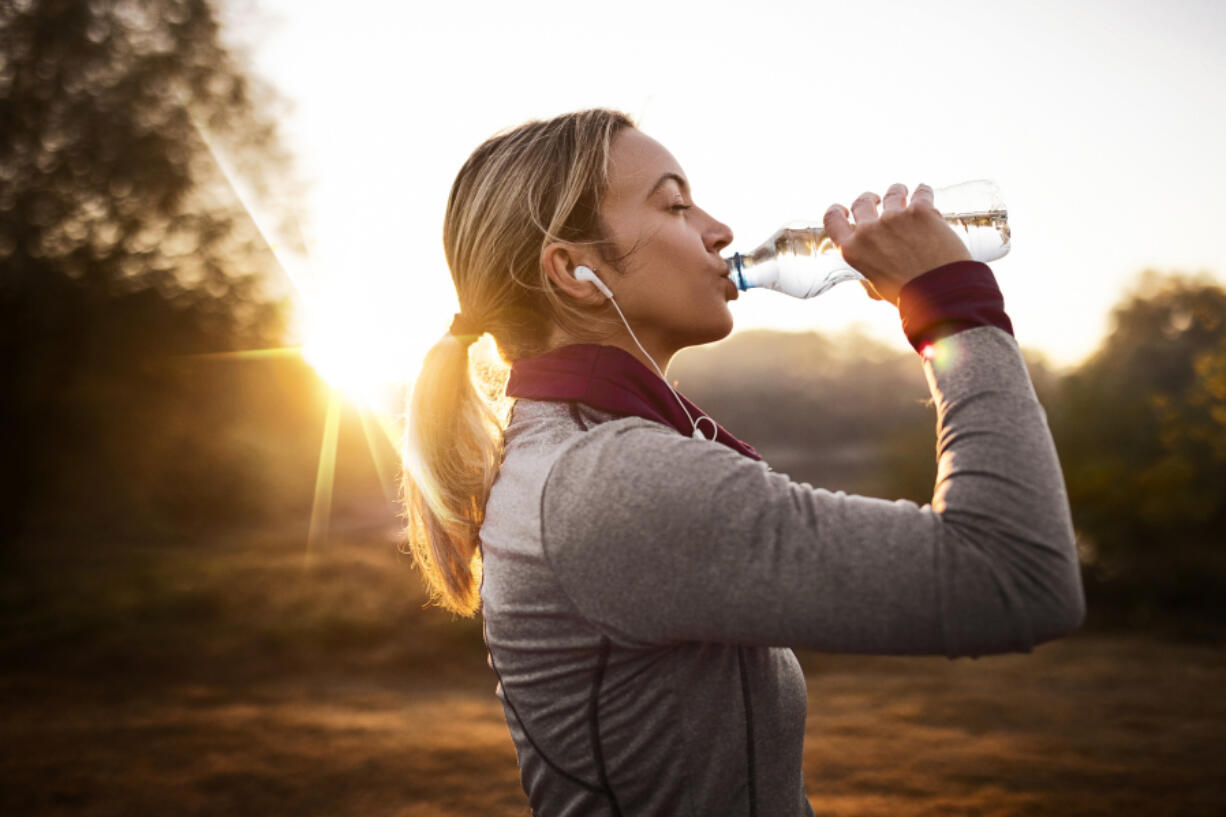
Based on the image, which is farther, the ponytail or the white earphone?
the ponytail

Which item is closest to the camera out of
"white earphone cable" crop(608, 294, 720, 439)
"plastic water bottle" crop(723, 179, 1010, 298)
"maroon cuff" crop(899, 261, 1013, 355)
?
"maroon cuff" crop(899, 261, 1013, 355)

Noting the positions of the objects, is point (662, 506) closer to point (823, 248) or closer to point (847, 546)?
point (847, 546)

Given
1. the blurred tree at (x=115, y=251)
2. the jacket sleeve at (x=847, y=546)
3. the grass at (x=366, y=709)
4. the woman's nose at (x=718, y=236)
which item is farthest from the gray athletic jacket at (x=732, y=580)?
the blurred tree at (x=115, y=251)

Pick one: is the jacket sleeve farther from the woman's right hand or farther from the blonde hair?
the blonde hair

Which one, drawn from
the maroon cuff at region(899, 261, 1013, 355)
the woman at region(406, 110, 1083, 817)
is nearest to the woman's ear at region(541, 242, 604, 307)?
the woman at region(406, 110, 1083, 817)

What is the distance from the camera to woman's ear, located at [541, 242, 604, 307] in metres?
1.52

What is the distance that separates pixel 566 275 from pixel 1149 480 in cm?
→ 1404

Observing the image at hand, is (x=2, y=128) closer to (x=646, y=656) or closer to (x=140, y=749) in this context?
(x=140, y=749)

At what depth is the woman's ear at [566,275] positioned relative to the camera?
1522 mm

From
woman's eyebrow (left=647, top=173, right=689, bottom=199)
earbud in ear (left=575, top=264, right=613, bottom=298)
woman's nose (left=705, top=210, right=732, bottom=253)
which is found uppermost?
woman's eyebrow (left=647, top=173, right=689, bottom=199)

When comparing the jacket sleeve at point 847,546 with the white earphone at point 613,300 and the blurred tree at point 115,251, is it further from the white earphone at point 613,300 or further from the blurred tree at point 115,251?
the blurred tree at point 115,251

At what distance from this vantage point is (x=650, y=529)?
1.02 m

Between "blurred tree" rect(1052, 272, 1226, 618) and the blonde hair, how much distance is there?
12413 millimetres

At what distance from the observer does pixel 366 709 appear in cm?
761
